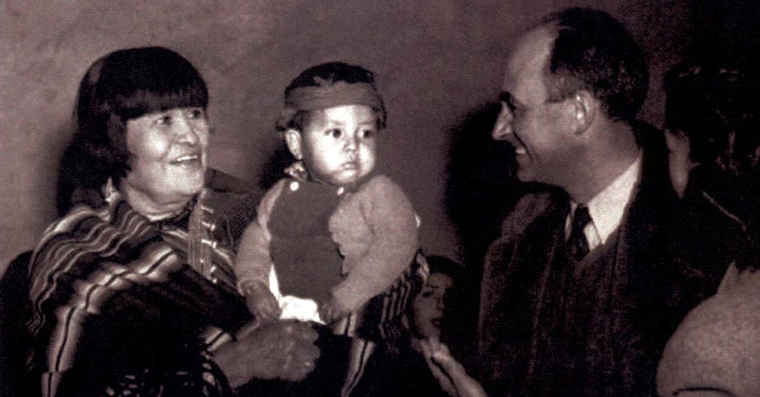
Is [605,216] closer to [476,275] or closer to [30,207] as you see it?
[476,275]

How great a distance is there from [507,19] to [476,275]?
116 cm

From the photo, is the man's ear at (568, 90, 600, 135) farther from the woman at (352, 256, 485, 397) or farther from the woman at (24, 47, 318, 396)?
the woman at (24, 47, 318, 396)

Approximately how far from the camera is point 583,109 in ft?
6.94

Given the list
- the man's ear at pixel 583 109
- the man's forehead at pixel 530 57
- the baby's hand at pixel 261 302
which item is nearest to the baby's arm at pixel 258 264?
the baby's hand at pixel 261 302

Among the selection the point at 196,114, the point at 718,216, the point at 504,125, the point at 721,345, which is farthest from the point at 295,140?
the point at 721,345

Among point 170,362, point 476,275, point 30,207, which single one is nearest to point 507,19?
point 476,275

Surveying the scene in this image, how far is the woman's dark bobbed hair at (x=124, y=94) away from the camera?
2.22 m

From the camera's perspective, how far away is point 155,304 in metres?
2.16

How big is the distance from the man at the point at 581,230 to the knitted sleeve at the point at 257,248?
56cm

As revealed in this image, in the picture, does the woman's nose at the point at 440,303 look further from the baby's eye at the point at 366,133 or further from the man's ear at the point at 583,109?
the man's ear at the point at 583,109

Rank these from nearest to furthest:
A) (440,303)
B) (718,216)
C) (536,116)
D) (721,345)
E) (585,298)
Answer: (721,345)
(718,216)
(585,298)
(536,116)
(440,303)

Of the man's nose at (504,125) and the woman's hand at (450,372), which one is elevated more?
the man's nose at (504,125)

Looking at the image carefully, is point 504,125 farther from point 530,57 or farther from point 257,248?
point 257,248

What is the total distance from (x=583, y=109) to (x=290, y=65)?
1.57 m
